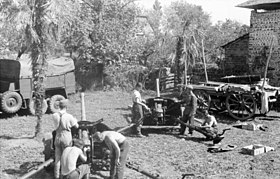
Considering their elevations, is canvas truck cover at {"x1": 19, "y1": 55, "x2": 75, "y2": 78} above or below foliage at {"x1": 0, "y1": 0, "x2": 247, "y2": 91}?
below

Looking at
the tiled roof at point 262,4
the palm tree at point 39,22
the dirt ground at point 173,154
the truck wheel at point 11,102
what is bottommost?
the dirt ground at point 173,154

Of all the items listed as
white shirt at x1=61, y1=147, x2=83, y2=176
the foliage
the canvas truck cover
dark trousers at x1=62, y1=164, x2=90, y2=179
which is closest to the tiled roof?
the foliage

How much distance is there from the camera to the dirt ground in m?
8.63

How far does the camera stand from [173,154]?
10.2 metres

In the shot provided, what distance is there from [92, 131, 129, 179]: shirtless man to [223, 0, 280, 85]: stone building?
13.6 metres

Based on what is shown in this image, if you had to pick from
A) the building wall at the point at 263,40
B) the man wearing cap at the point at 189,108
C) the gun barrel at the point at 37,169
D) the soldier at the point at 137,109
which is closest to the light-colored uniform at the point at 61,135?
the gun barrel at the point at 37,169

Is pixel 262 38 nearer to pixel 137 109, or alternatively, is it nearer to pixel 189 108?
pixel 189 108

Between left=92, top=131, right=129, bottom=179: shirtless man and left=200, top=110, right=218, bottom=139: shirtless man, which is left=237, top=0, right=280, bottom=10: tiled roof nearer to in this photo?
left=200, top=110, right=218, bottom=139: shirtless man

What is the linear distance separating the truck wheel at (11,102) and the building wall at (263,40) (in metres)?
12.0

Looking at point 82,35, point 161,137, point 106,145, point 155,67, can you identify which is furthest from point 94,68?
point 106,145

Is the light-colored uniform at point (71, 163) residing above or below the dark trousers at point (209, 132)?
above

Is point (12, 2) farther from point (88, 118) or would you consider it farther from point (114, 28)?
point (114, 28)

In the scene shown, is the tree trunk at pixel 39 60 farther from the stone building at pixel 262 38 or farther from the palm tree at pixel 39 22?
the stone building at pixel 262 38

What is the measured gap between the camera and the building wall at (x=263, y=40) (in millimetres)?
19891
